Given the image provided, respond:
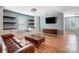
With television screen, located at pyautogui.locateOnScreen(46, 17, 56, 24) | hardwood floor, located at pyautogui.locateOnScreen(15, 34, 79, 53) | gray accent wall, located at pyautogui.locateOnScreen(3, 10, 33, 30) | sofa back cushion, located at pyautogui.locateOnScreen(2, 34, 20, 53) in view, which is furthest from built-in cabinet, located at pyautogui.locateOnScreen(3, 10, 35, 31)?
hardwood floor, located at pyautogui.locateOnScreen(15, 34, 79, 53)

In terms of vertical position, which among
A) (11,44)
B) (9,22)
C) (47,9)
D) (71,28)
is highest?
(47,9)

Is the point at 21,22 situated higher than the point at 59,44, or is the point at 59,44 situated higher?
the point at 21,22

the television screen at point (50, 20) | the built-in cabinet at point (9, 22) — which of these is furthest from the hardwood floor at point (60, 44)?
the built-in cabinet at point (9, 22)

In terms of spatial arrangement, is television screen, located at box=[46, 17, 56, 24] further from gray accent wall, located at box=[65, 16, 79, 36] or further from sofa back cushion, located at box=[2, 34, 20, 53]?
sofa back cushion, located at box=[2, 34, 20, 53]

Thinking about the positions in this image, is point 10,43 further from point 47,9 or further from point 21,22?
point 47,9

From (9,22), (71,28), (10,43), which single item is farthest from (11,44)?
(71,28)

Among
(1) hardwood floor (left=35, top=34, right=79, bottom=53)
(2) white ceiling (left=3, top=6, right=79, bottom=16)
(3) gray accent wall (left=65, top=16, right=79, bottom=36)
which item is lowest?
(1) hardwood floor (left=35, top=34, right=79, bottom=53)

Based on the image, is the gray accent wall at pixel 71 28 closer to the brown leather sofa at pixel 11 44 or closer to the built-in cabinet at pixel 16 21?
the built-in cabinet at pixel 16 21

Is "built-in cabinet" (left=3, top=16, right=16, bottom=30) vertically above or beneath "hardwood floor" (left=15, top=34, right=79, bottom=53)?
above

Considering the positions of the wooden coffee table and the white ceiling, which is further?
the wooden coffee table
